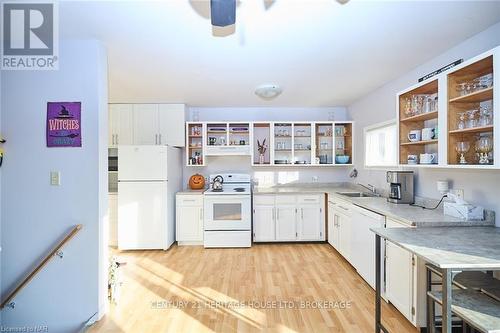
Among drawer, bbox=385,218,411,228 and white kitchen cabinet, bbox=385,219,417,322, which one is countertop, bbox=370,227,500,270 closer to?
drawer, bbox=385,218,411,228

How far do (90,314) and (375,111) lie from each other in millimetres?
4135

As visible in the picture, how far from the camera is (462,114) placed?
2.04 metres

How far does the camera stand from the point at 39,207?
2.20m

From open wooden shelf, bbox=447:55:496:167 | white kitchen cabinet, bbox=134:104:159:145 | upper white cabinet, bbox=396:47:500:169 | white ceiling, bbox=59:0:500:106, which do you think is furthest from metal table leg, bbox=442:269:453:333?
white kitchen cabinet, bbox=134:104:159:145

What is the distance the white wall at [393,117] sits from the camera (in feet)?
6.60

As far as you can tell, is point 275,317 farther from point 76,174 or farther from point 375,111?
point 375,111

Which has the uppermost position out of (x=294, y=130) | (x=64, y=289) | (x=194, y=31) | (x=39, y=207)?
(x=194, y=31)

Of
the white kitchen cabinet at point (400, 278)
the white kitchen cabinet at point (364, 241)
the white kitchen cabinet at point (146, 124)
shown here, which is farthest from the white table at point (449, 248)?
the white kitchen cabinet at point (146, 124)

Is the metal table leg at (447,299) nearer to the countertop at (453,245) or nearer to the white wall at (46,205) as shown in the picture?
the countertop at (453,245)

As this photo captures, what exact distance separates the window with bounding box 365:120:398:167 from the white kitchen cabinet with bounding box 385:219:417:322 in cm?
151

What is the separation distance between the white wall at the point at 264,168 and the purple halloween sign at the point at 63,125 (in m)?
2.57

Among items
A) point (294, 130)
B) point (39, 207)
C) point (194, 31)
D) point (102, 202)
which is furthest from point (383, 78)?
point (39, 207)

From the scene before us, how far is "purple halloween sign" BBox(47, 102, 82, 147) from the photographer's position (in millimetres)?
2197

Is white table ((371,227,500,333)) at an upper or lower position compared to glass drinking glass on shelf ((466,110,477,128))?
lower
